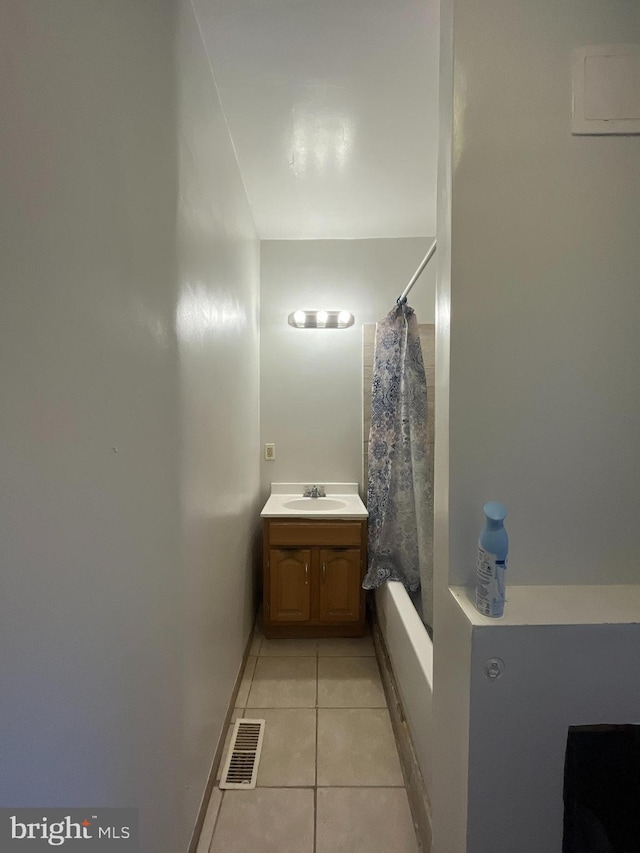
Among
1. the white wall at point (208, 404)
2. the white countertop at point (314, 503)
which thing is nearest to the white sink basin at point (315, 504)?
the white countertop at point (314, 503)

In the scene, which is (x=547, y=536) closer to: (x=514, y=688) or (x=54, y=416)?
(x=514, y=688)

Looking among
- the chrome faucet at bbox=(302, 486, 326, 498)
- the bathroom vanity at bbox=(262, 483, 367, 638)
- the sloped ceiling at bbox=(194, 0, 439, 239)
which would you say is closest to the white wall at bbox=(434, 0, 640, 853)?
the sloped ceiling at bbox=(194, 0, 439, 239)

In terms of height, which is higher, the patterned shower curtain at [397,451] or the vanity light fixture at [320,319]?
the vanity light fixture at [320,319]

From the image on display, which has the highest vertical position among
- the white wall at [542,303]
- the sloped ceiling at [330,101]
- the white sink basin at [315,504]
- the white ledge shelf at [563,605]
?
the sloped ceiling at [330,101]

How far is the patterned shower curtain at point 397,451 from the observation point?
202 cm

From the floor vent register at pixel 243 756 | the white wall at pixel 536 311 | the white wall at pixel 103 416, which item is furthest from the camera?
the floor vent register at pixel 243 756

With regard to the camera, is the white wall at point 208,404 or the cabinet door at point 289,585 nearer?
the white wall at point 208,404

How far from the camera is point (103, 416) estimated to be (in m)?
0.72

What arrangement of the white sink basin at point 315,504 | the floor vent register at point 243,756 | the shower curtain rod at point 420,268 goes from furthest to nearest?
1. the white sink basin at point 315,504
2. the shower curtain rod at point 420,268
3. the floor vent register at point 243,756

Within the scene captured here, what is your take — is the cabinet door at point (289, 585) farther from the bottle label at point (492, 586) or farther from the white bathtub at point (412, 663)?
the bottle label at point (492, 586)

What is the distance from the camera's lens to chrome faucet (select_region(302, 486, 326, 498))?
2526 mm

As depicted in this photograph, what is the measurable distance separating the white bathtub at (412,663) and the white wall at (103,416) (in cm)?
71

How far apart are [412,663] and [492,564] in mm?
831

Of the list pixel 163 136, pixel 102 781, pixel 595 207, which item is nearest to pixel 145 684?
pixel 102 781
